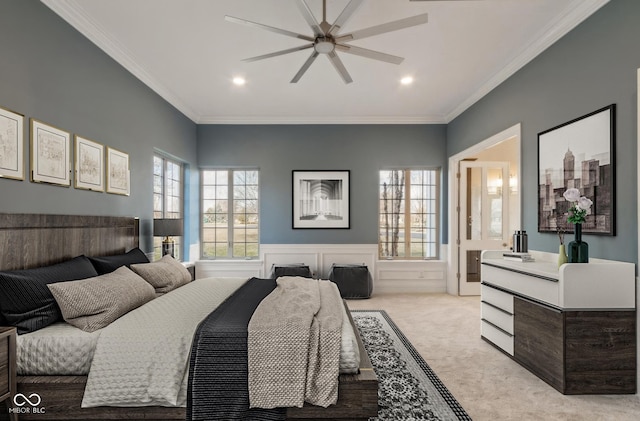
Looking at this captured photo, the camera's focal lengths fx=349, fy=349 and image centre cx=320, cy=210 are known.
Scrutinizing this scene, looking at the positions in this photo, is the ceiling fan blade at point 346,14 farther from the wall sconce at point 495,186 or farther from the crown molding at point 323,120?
the wall sconce at point 495,186

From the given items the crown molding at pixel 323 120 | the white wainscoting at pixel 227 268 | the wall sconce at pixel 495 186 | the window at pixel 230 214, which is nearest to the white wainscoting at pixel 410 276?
the wall sconce at pixel 495 186

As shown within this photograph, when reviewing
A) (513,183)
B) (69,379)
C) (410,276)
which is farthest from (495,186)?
(69,379)

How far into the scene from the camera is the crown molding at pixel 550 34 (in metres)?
2.61

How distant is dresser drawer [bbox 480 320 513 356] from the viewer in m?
3.02

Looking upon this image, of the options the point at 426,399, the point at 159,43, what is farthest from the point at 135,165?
the point at 426,399

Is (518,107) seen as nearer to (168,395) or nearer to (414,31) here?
(414,31)

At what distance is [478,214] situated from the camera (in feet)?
17.9

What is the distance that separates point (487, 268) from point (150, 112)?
4.10 m

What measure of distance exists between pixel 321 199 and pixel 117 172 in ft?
9.98

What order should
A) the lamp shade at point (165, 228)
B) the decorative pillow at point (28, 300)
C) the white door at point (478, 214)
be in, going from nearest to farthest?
the decorative pillow at point (28, 300), the lamp shade at point (165, 228), the white door at point (478, 214)

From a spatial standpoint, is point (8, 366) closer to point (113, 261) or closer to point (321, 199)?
point (113, 261)

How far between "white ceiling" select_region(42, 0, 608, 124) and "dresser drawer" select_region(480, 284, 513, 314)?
2.26 meters

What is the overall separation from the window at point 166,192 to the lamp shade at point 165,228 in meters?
0.35

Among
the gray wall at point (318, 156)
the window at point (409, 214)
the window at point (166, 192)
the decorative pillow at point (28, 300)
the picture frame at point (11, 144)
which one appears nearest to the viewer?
the decorative pillow at point (28, 300)
